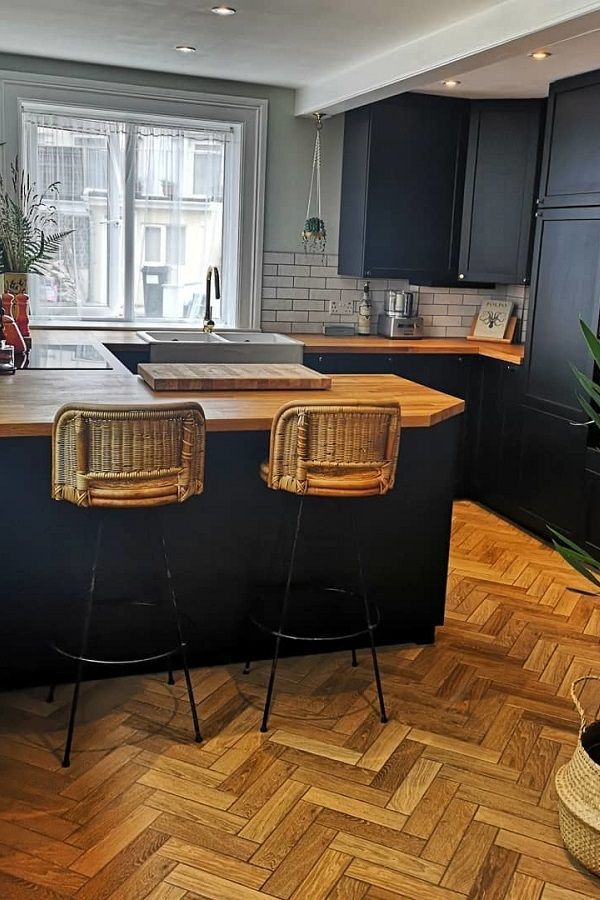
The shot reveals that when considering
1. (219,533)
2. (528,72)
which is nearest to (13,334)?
(219,533)

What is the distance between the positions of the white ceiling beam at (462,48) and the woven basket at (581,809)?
8.09ft

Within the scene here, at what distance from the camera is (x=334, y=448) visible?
9.87ft

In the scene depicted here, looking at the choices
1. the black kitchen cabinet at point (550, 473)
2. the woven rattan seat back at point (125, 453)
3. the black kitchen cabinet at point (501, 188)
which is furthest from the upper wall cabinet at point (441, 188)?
the woven rattan seat back at point (125, 453)

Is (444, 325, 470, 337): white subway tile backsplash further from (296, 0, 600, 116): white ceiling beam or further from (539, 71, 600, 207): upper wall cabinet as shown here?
(296, 0, 600, 116): white ceiling beam

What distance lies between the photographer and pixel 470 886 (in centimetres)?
241

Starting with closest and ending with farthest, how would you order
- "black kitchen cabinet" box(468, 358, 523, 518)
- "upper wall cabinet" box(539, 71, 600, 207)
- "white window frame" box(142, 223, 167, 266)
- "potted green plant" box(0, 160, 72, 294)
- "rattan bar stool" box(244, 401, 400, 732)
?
"rattan bar stool" box(244, 401, 400, 732) → "upper wall cabinet" box(539, 71, 600, 207) → "potted green plant" box(0, 160, 72, 294) → "black kitchen cabinet" box(468, 358, 523, 518) → "white window frame" box(142, 223, 167, 266)

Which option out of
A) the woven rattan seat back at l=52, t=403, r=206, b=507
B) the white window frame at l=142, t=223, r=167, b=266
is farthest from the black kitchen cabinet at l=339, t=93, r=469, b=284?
the woven rattan seat back at l=52, t=403, r=206, b=507

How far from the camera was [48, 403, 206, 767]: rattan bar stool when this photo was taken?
273cm

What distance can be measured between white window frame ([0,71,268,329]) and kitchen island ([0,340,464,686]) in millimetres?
2266

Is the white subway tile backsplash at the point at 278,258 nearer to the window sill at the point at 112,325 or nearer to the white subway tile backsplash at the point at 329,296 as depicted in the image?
the white subway tile backsplash at the point at 329,296

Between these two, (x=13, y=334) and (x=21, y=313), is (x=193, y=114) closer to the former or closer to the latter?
(x=21, y=313)

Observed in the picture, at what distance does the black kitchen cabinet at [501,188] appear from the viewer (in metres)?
5.61

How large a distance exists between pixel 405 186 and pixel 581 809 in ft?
13.9

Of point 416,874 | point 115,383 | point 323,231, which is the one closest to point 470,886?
point 416,874
